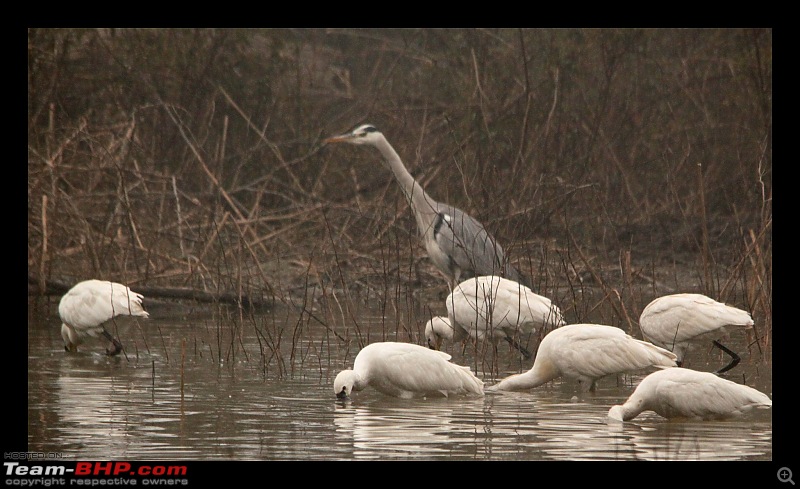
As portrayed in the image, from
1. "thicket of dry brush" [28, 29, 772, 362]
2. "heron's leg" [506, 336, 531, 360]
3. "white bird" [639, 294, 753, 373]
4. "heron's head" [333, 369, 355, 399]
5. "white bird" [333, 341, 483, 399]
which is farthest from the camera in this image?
"thicket of dry brush" [28, 29, 772, 362]

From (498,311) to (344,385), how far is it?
1677mm

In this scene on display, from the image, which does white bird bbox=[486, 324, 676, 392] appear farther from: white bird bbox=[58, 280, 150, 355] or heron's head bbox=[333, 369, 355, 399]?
white bird bbox=[58, 280, 150, 355]

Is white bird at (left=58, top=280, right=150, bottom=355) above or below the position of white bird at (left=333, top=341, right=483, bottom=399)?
above

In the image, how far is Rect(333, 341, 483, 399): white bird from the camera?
6.89m

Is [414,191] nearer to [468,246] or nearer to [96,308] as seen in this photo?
[468,246]

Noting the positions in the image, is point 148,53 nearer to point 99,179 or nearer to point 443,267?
point 99,179

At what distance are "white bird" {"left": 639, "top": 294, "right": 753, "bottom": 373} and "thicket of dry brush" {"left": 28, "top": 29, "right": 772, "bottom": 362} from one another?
347 centimetres

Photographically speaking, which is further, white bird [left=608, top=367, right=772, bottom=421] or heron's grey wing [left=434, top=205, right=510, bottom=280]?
heron's grey wing [left=434, top=205, right=510, bottom=280]

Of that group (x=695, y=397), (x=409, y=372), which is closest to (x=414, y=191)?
(x=409, y=372)

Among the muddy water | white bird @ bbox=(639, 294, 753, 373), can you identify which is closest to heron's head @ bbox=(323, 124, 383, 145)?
Answer: the muddy water

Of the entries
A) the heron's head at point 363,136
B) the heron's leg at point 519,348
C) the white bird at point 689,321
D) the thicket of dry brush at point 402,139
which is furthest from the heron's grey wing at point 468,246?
the white bird at point 689,321

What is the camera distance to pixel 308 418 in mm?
6438

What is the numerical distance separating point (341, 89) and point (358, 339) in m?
8.91

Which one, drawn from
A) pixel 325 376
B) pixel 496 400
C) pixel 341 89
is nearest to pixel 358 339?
pixel 325 376
